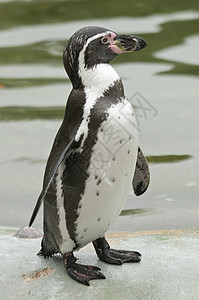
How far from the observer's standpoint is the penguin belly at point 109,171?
2418 millimetres

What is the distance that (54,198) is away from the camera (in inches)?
102

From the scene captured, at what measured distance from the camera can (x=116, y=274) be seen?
2662 millimetres

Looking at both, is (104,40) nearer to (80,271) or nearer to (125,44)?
(125,44)

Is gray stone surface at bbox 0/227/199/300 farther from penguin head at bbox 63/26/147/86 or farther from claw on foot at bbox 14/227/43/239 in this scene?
penguin head at bbox 63/26/147/86

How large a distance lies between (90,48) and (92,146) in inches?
12.9

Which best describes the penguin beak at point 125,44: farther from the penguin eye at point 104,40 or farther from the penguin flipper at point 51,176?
the penguin flipper at point 51,176

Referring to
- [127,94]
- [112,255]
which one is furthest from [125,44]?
[127,94]

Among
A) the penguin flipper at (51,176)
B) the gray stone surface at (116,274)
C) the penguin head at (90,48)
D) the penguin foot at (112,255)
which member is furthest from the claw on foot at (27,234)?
the penguin head at (90,48)

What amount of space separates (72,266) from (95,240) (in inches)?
6.5

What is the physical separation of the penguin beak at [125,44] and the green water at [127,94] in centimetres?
134

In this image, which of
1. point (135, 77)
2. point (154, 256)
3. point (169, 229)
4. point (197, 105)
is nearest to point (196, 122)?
point (197, 105)

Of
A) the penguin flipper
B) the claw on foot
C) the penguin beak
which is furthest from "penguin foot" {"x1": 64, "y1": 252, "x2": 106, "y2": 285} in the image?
the penguin beak

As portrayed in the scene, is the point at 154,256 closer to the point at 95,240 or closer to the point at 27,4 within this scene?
the point at 95,240

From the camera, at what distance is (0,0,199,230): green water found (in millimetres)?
3958
